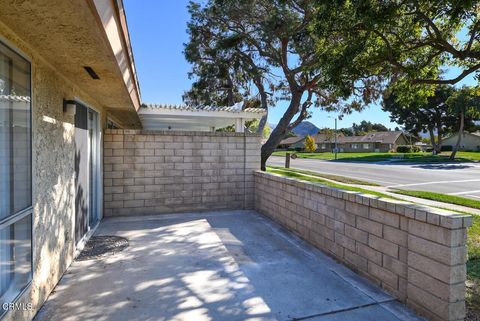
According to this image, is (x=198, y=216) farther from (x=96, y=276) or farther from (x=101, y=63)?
(x=101, y=63)

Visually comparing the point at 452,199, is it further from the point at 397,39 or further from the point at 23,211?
the point at 23,211

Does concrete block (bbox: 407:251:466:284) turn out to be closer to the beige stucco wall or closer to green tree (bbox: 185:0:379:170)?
the beige stucco wall

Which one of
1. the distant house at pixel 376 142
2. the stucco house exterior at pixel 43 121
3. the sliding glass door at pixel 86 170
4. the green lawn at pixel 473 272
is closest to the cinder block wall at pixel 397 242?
the green lawn at pixel 473 272

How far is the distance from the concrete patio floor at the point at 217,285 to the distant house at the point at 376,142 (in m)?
59.8

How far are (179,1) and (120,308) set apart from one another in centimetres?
1591

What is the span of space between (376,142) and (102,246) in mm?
61794

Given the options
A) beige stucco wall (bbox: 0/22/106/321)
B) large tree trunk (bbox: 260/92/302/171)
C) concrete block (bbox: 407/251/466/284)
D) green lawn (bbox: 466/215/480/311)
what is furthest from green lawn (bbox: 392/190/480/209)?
beige stucco wall (bbox: 0/22/106/321)

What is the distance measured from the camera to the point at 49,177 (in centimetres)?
341

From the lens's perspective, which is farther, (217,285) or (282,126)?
(282,126)

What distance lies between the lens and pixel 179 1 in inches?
613

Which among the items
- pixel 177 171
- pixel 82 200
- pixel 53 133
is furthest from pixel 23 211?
pixel 177 171

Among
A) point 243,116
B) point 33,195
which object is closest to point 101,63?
point 33,195

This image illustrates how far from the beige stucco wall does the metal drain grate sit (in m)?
0.40

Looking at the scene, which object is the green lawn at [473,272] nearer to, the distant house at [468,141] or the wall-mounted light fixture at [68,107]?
the wall-mounted light fixture at [68,107]
